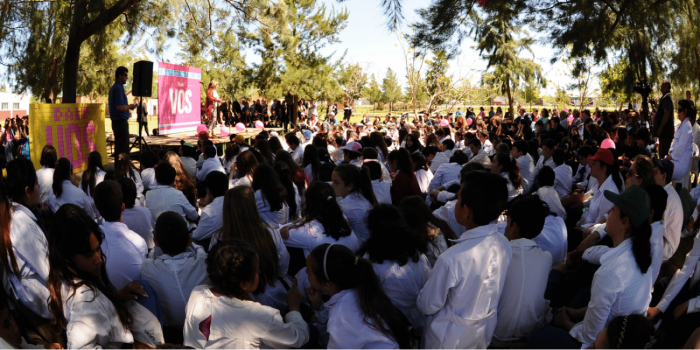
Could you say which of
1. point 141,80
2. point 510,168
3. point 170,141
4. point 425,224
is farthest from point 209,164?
point 170,141

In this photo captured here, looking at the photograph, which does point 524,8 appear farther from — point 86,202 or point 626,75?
point 86,202

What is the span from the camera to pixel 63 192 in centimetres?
456

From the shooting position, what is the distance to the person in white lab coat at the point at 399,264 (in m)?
2.87

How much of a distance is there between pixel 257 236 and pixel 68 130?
24.4 feet

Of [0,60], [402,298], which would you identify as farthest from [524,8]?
[0,60]

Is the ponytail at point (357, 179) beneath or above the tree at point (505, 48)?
beneath

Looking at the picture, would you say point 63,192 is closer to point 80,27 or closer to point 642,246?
point 642,246

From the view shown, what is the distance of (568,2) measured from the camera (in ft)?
20.0

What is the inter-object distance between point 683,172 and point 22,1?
1170 cm

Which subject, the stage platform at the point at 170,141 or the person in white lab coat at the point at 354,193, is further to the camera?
the stage platform at the point at 170,141

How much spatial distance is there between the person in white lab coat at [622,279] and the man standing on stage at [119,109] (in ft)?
24.6

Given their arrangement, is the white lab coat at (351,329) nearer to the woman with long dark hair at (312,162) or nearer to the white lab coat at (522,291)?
the white lab coat at (522,291)

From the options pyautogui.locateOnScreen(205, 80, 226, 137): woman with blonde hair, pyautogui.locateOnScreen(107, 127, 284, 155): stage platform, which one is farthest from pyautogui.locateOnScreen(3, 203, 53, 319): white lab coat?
pyautogui.locateOnScreen(205, 80, 226, 137): woman with blonde hair

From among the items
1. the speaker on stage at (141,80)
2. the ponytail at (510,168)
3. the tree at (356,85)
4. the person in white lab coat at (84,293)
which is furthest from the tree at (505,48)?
the tree at (356,85)
